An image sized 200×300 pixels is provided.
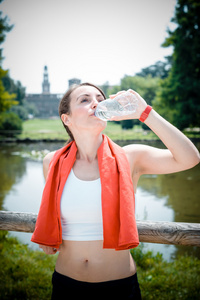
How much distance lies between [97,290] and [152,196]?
6.22 metres

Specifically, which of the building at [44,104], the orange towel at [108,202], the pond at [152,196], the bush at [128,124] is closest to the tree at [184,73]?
the pond at [152,196]

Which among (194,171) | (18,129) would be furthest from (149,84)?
(194,171)

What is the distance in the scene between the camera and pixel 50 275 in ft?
10.7

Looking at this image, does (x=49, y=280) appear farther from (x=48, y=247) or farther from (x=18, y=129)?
(x=18, y=129)

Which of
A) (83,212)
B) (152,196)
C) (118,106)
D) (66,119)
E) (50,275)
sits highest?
(118,106)

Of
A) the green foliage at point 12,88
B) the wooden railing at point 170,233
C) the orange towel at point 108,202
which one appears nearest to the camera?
the orange towel at point 108,202

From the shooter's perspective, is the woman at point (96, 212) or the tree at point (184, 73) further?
the tree at point (184, 73)

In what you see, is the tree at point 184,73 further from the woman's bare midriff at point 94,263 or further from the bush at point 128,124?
the woman's bare midriff at point 94,263

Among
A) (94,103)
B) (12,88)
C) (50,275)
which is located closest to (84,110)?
(94,103)

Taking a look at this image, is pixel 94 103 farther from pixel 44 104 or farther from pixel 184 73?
pixel 44 104

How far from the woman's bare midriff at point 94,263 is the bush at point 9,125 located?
23109 millimetres

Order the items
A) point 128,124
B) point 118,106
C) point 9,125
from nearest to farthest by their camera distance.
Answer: point 118,106 → point 9,125 → point 128,124

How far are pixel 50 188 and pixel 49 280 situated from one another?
6.58 ft

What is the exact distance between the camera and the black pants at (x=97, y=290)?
1.50 metres
